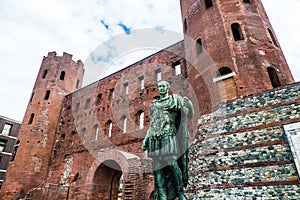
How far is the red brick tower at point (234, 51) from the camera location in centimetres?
916

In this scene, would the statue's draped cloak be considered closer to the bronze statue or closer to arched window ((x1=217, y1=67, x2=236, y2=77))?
the bronze statue

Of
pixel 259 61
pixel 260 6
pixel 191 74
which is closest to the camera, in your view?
pixel 259 61

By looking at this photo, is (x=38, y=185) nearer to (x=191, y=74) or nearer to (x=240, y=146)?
(x=191, y=74)

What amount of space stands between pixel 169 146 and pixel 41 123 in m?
18.1

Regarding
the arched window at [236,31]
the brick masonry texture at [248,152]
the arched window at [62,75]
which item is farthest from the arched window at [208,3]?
the arched window at [62,75]

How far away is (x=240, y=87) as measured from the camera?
350 inches

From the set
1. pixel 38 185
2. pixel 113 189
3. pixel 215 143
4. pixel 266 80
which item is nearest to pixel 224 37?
pixel 266 80

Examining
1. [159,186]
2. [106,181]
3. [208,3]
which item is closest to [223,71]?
[208,3]

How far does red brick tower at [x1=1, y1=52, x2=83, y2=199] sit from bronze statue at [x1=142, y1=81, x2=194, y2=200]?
54.0 feet

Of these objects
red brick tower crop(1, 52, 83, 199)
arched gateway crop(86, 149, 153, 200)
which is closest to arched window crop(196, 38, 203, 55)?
arched gateway crop(86, 149, 153, 200)

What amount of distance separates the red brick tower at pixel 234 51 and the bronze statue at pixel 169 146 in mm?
6051

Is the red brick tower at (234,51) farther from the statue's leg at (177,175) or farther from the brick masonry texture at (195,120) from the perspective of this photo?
the statue's leg at (177,175)

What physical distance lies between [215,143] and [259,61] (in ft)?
14.5

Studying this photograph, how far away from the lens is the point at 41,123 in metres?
18.4
